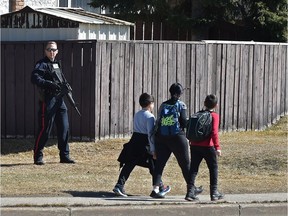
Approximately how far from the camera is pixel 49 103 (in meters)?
12.4

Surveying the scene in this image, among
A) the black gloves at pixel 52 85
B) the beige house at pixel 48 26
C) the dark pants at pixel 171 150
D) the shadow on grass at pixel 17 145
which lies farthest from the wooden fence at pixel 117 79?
the dark pants at pixel 171 150

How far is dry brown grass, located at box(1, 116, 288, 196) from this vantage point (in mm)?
10734

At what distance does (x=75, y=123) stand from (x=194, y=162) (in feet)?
15.1

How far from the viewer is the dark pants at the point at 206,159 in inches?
393

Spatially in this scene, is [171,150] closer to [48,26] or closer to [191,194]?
[191,194]

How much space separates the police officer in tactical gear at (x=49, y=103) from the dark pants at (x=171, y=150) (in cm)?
270

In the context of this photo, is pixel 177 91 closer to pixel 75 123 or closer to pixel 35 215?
pixel 35 215

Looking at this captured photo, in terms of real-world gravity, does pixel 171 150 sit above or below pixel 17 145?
above

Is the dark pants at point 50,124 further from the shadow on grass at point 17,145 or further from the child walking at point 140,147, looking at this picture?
the child walking at point 140,147

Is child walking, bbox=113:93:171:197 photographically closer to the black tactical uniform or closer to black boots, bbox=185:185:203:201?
black boots, bbox=185:185:203:201

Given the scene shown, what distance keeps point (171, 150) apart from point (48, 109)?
9.54ft

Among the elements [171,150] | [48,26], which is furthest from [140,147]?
[48,26]

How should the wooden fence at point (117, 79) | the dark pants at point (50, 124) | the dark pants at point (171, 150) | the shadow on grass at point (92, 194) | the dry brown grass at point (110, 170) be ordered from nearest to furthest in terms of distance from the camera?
the dark pants at point (171, 150)
the shadow on grass at point (92, 194)
the dry brown grass at point (110, 170)
the dark pants at point (50, 124)
the wooden fence at point (117, 79)

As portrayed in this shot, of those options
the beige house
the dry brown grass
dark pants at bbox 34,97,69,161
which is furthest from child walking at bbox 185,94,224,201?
the beige house
